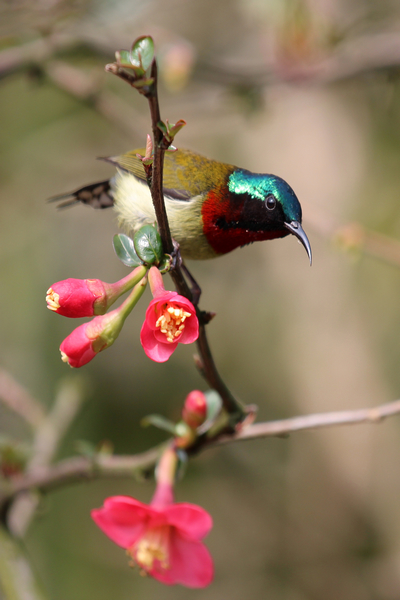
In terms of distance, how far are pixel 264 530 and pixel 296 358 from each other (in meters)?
1.35

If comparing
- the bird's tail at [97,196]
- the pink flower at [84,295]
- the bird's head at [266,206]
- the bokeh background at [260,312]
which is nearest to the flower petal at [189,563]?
the pink flower at [84,295]

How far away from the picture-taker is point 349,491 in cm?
425

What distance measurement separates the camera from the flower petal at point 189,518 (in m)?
1.36

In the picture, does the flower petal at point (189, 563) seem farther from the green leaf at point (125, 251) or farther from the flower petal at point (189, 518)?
the green leaf at point (125, 251)

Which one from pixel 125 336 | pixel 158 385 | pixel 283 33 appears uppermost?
pixel 283 33

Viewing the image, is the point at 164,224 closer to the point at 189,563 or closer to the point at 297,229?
the point at 297,229

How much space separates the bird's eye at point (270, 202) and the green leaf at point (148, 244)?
0.70m

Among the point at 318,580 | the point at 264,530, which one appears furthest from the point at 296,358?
the point at 318,580

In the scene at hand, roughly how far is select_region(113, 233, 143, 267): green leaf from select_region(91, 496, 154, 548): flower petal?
599 mm

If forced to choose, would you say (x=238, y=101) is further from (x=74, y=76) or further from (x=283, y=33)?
(x=74, y=76)

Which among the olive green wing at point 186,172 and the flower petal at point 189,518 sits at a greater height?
the olive green wing at point 186,172

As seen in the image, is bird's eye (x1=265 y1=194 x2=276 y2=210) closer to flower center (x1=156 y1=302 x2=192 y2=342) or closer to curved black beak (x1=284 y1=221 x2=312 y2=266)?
curved black beak (x1=284 y1=221 x2=312 y2=266)

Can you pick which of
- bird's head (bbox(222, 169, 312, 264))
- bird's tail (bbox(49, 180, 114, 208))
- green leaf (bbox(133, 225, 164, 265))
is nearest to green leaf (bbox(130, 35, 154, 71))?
green leaf (bbox(133, 225, 164, 265))

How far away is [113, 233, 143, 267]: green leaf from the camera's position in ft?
4.30
